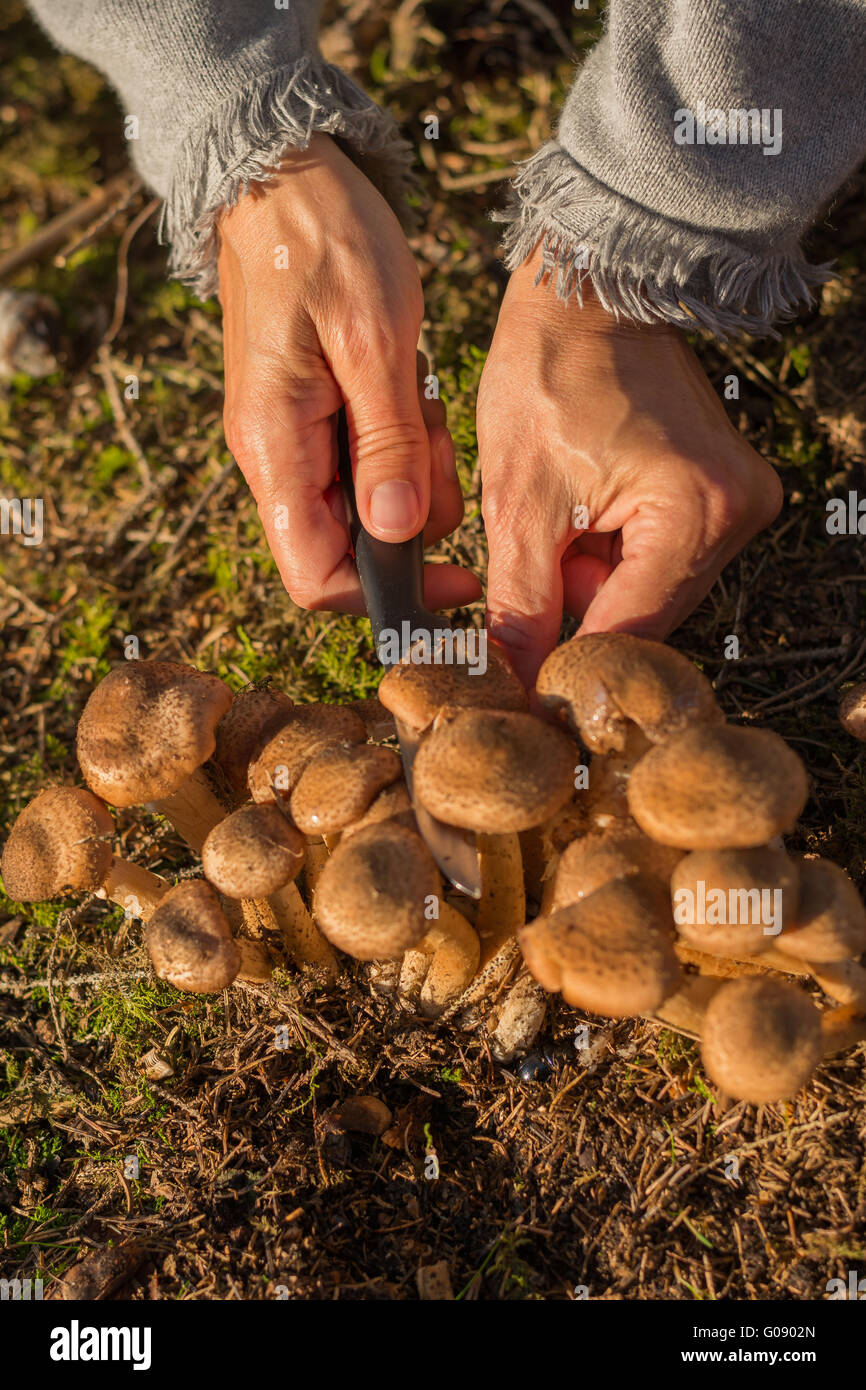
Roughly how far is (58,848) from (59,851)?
12mm

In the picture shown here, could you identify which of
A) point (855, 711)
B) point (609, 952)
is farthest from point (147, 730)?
point (855, 711)

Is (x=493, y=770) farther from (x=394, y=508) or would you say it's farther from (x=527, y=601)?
(x=394, y=508)

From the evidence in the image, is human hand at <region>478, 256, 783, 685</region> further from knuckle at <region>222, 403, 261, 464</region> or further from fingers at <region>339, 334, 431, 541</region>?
knuckle at <region>222, 403, 261, 464</region>

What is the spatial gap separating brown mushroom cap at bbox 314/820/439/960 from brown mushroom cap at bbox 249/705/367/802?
488 millimetres

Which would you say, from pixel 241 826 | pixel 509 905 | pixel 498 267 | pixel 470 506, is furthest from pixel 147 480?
pixel 509 905

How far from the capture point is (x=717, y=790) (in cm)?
268

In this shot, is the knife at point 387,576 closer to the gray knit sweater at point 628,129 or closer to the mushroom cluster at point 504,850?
the mushroom cluster at point 504,850

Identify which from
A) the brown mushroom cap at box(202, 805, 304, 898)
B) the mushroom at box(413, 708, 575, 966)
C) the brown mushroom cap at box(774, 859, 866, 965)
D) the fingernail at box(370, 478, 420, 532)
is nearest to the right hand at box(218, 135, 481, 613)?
the fingernail at box(370, 478, 420, 532)

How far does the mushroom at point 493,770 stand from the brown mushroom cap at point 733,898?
0.45 meters

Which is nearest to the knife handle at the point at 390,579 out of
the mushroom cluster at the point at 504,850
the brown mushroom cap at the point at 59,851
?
the mushroom cluster at the point at 504,850

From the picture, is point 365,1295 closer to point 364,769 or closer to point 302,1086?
point 302,1086

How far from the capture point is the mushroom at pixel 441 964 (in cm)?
334

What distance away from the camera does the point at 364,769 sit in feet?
10.3

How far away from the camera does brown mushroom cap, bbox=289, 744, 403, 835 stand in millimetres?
3082
